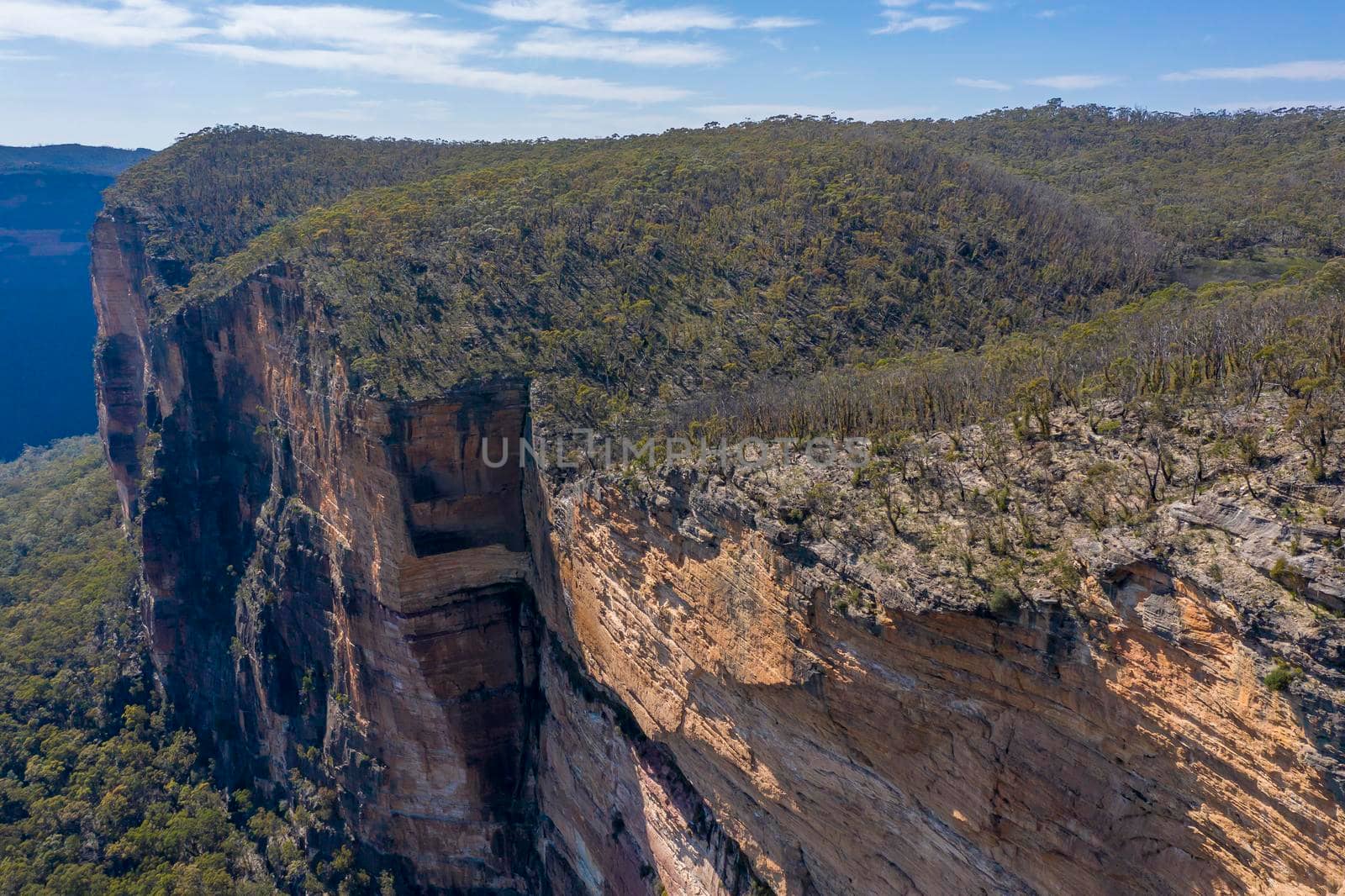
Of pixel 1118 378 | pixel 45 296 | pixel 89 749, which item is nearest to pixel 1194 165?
pixel 1118 378

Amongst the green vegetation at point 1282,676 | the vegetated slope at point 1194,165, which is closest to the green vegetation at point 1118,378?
the green vegetation at point 1282,676

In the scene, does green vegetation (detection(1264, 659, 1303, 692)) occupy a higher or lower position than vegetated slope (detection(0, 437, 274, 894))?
higher

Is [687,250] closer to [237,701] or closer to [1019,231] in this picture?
[1019,231]

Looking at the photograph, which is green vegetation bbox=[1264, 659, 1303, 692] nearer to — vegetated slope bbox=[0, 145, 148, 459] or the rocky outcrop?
the rocky outcrop

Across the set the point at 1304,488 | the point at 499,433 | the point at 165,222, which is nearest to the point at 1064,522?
the point at 1304,488

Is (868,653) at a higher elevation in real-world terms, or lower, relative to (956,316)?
lower

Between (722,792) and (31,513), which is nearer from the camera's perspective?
(722,792)

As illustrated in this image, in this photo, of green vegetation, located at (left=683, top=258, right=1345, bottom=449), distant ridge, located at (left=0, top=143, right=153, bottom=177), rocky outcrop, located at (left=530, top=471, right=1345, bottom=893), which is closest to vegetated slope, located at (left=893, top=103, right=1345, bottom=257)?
green vegetation, located at (left=683, top=258, right=1345, bottom=449)
